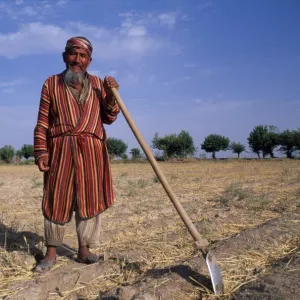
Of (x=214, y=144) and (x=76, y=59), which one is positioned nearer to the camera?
(x=76, y=59)

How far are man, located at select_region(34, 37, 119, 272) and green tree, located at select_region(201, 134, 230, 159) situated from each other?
201 ft

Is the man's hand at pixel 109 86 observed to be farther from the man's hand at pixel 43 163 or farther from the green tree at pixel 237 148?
the green tree at pixel 237 148

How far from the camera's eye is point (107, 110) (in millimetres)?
3328

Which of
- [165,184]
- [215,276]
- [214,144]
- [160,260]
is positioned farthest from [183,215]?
[214,144]

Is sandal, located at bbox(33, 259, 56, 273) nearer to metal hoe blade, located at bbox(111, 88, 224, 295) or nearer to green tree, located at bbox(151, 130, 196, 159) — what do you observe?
metal hoe blade, located at bbox(111, 88, 224, 295)

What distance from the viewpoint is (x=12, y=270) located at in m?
3.14

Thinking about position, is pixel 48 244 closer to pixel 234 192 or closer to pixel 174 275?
pixel 174 275

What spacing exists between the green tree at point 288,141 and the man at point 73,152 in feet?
180

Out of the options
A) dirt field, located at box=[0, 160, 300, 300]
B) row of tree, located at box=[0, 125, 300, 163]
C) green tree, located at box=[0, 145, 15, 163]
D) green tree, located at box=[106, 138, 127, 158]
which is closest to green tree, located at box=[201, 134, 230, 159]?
row of tree, located at box=[0, 125, 300, 163]

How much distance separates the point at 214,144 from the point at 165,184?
Result: 2442 inches

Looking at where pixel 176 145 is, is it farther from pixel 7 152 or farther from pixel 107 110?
pixel 107 110

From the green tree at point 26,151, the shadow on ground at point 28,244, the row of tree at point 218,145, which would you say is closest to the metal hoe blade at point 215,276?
the shadow on ground at point 28,244

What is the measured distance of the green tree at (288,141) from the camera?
54.6 meters

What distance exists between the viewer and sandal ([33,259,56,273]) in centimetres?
308
